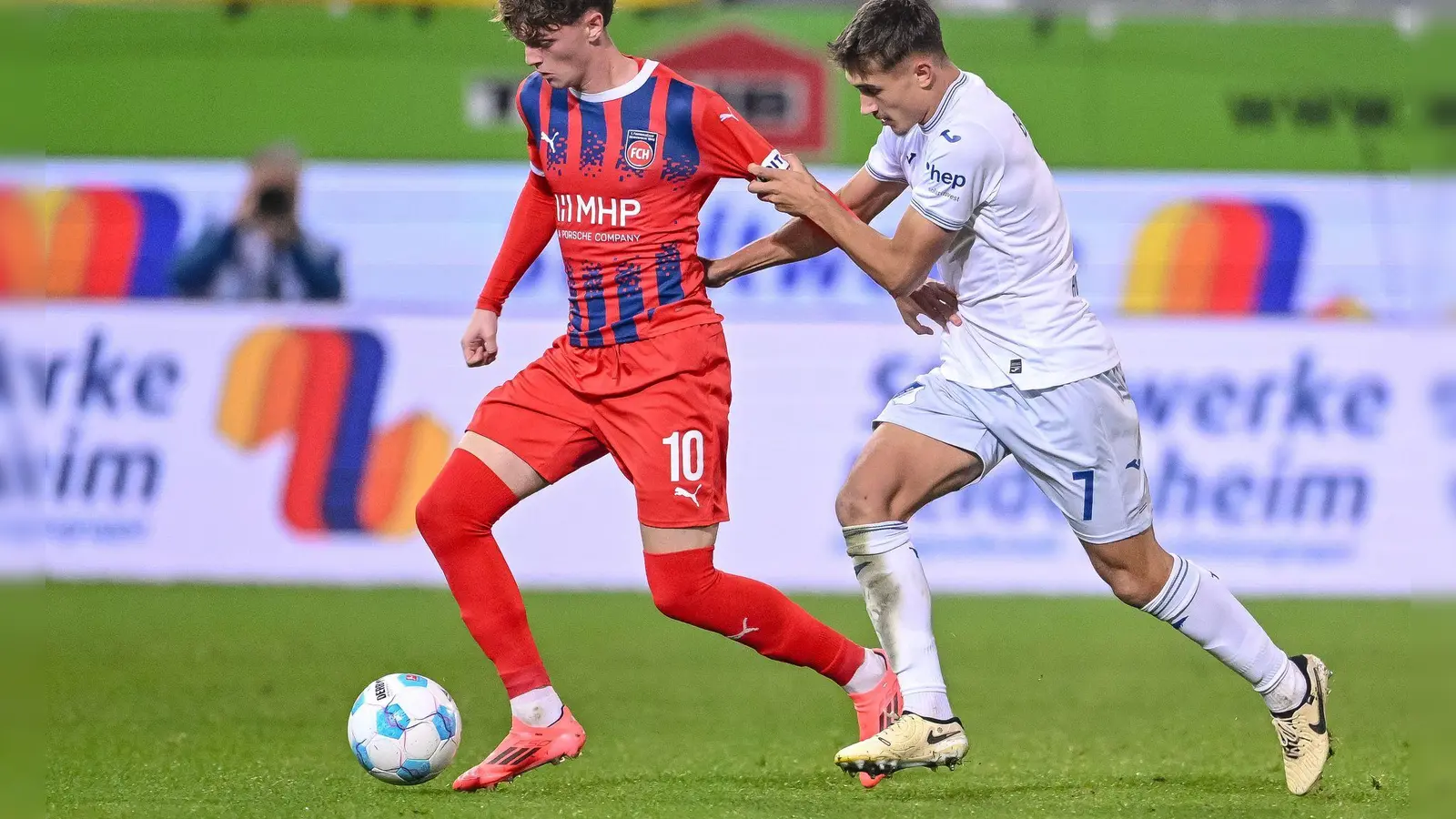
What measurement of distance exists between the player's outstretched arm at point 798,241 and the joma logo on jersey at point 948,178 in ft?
1.18

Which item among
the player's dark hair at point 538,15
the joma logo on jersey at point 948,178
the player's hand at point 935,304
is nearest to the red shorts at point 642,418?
the player's hand at point 935,304

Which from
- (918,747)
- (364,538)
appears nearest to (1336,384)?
(364,538)

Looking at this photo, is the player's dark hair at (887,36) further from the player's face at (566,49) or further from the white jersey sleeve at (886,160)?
the player's face at (566,49)

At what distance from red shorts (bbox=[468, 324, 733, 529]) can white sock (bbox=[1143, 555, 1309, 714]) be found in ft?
4.14

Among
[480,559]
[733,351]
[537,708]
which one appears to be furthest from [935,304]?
[733,351]

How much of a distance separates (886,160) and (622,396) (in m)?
1.05

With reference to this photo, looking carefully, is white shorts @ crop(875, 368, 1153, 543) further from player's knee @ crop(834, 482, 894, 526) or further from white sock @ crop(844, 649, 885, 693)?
white sock @ crop(844, 649, 885, 693)

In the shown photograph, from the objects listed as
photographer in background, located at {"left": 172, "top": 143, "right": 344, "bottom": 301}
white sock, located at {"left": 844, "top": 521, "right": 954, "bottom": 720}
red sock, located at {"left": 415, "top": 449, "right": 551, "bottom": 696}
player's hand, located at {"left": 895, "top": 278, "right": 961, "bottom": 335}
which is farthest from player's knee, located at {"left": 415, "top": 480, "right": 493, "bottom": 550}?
photographer in background, located at {"left": 172, "top": 143, "right": 344, "bottom": 301}

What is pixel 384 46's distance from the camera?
12703 millimetres

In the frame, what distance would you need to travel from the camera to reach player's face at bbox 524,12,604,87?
4.52 meters

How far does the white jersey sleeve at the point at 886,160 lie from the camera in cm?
493

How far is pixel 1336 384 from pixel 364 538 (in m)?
5.82

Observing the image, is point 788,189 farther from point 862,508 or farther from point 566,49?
point 862,508

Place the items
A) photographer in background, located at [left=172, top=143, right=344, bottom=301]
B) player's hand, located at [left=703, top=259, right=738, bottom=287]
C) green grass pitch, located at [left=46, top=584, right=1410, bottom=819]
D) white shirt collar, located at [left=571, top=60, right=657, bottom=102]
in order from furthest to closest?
photographer in background, located at [left=172, top=143, right=344, bottom=301] < player's hand, located at [left=703, top=259, right=738, bottom=287] < white shirt collar, located at [left=571, top=60, right=657, bottom=102] < green grass pitch, located at [left=46, top=584, right=1410, bottom=819]
